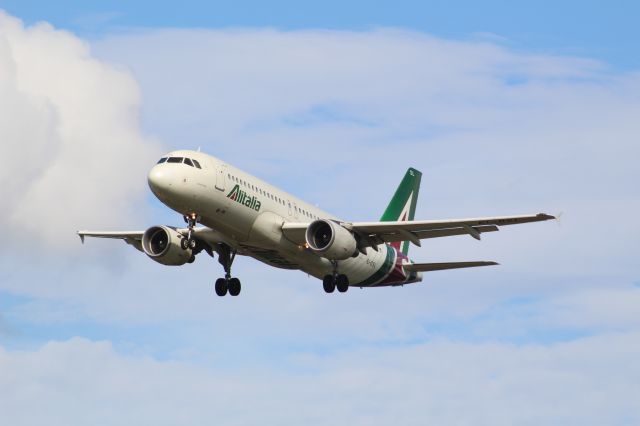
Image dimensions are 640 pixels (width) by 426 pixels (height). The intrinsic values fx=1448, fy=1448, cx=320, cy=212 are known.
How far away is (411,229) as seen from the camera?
6406 cm

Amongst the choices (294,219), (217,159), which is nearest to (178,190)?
(217,159)

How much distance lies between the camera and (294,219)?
213 feet

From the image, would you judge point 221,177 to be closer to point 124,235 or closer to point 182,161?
point 182,161

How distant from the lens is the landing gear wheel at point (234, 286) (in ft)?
225

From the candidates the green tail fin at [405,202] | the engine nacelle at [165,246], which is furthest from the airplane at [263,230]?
the green tail fin at [405,202]

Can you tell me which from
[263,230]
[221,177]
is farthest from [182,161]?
[263,230]

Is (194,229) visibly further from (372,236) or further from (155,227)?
(372,236)

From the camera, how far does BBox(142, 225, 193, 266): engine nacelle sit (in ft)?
216

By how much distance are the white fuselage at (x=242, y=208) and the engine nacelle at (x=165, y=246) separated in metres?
2.19

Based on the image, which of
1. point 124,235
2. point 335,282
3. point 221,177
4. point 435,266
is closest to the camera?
point 221,177

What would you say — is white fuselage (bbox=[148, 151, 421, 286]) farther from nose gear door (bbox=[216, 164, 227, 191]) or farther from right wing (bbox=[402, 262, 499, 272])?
right wing (bbox=[402, 262, 499, 272])

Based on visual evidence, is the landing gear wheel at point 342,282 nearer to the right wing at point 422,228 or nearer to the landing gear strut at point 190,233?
the right wing at point 422,228

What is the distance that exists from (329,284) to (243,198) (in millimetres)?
7238

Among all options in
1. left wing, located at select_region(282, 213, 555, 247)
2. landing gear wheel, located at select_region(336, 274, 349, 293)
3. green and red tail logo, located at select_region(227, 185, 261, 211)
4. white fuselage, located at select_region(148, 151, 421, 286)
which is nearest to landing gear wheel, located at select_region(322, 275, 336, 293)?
landing gear wheel, located at select_region(336, 274, 349, 293)
